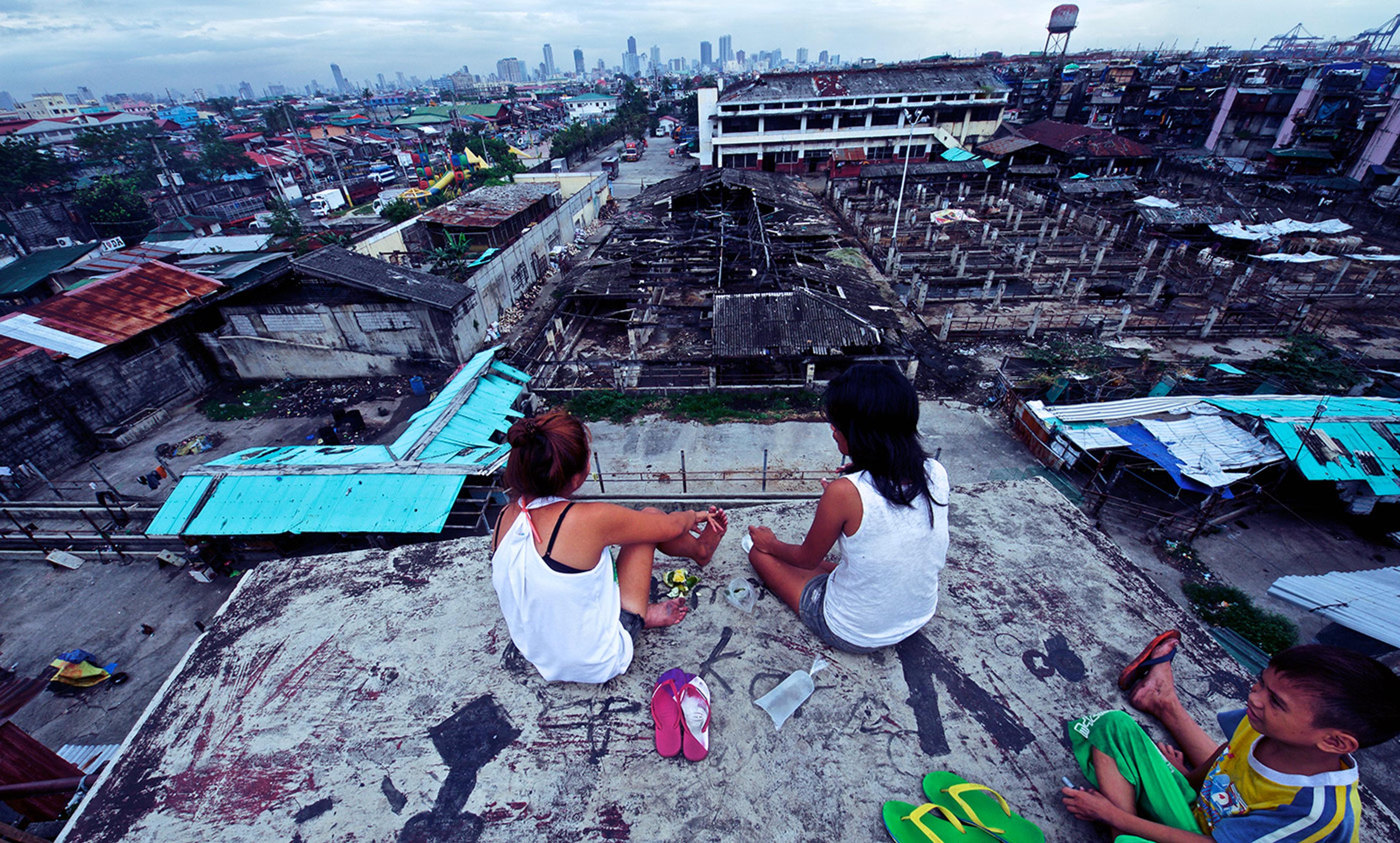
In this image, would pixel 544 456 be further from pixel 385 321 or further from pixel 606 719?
pixel 385 321

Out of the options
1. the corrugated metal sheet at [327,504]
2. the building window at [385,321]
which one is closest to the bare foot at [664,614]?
the corrugated metal sheet at [327,504]

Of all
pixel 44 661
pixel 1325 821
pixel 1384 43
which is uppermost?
pixel 1384 43

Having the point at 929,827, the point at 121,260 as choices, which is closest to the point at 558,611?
the point at 929,827

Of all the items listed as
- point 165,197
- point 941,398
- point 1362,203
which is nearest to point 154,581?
point 941,398

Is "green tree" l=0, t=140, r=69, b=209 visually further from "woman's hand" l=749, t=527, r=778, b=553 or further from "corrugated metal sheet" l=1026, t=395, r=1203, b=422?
"corrugated metal sheet" l=1026, t=395, r=1203, b=422

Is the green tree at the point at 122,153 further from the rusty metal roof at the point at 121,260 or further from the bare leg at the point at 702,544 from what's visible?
the bare leg at the point at 702,544

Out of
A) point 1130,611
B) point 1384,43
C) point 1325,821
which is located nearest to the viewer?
point 1325,821

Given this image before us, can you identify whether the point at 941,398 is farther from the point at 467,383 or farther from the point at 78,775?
the point at 78,775
